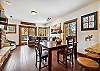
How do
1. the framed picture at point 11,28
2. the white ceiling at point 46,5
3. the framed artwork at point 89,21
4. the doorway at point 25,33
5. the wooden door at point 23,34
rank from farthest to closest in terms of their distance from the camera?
the doorway at point 25,33 → the wooden door at point 23,34 → the framed picture at point 11,28 → the framed artwork at point 89,21 → the white ceiling at point 46,5

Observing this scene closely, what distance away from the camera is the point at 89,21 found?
17.3 feet

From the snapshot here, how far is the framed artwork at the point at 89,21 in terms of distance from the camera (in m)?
4.93

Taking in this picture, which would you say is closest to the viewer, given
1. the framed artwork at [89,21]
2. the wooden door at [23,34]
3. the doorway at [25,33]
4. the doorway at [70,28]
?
the framed artwork at [89,21]

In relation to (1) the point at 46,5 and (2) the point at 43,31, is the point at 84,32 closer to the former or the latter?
(1) the point at 46,5

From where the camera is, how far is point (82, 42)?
5.82 meters

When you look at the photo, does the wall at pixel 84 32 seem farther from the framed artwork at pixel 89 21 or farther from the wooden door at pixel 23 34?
the wooden door at pixel 23 34

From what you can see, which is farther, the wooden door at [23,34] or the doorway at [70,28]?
the wooden door at [23,34]

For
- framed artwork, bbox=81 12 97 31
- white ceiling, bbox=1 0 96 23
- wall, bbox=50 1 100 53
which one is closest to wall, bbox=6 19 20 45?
white ceiling, bbox=1 0 96 23

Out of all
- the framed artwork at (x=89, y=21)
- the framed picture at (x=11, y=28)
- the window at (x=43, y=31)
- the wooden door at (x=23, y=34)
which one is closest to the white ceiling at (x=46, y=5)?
the framed artwork at (x=89, y=21)

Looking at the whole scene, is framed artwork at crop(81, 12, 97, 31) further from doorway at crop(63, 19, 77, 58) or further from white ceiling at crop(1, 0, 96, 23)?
doorway at crop(63, 19, 77, 58)

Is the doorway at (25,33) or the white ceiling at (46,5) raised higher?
the white ceiling at (46,5)

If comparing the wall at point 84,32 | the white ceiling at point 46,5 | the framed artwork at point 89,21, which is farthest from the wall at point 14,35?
the framed artwork at point 89,21

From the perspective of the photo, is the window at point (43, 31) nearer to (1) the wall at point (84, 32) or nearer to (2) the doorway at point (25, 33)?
(2) the doorway at point (25, 33)

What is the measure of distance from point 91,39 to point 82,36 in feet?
2.51
